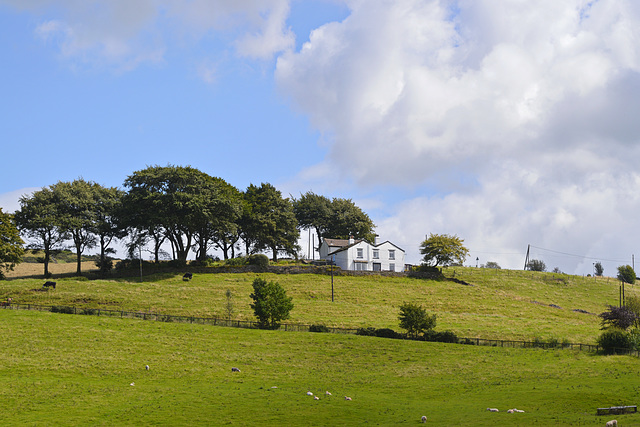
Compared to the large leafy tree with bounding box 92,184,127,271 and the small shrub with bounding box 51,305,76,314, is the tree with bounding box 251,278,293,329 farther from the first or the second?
the large leafy tree with bounding box 92,184,127,271

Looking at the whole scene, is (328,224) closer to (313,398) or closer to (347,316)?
(347,316)

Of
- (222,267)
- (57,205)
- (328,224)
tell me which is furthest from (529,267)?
(57,205)

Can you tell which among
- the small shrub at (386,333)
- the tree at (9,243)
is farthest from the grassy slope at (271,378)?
the tree at (9,243)

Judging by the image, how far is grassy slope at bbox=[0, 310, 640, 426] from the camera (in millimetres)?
30328

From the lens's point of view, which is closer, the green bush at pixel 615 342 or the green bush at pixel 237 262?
the green bush at pixel 615 342

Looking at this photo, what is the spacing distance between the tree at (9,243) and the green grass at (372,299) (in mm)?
3411

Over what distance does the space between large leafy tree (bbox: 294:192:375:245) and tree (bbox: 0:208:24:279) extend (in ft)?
221

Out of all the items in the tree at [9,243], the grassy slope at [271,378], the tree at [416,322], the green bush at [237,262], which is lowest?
the grassy slope at [271,378]

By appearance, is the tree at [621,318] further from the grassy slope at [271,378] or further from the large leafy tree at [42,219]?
the large leafy tree at [42,219]

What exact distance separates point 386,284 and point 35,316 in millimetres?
54744

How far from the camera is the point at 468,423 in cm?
2761

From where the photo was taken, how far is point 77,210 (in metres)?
92.5

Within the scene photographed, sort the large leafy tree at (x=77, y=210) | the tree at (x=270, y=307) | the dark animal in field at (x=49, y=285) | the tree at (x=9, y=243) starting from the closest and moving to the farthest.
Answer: the tree at (x=270, y=307), the dark animal in field at (x=49, y=285), the tree at (x=9, y=243), the large leafy tree at (x=77, y=210)

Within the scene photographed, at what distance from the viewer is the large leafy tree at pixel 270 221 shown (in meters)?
107
